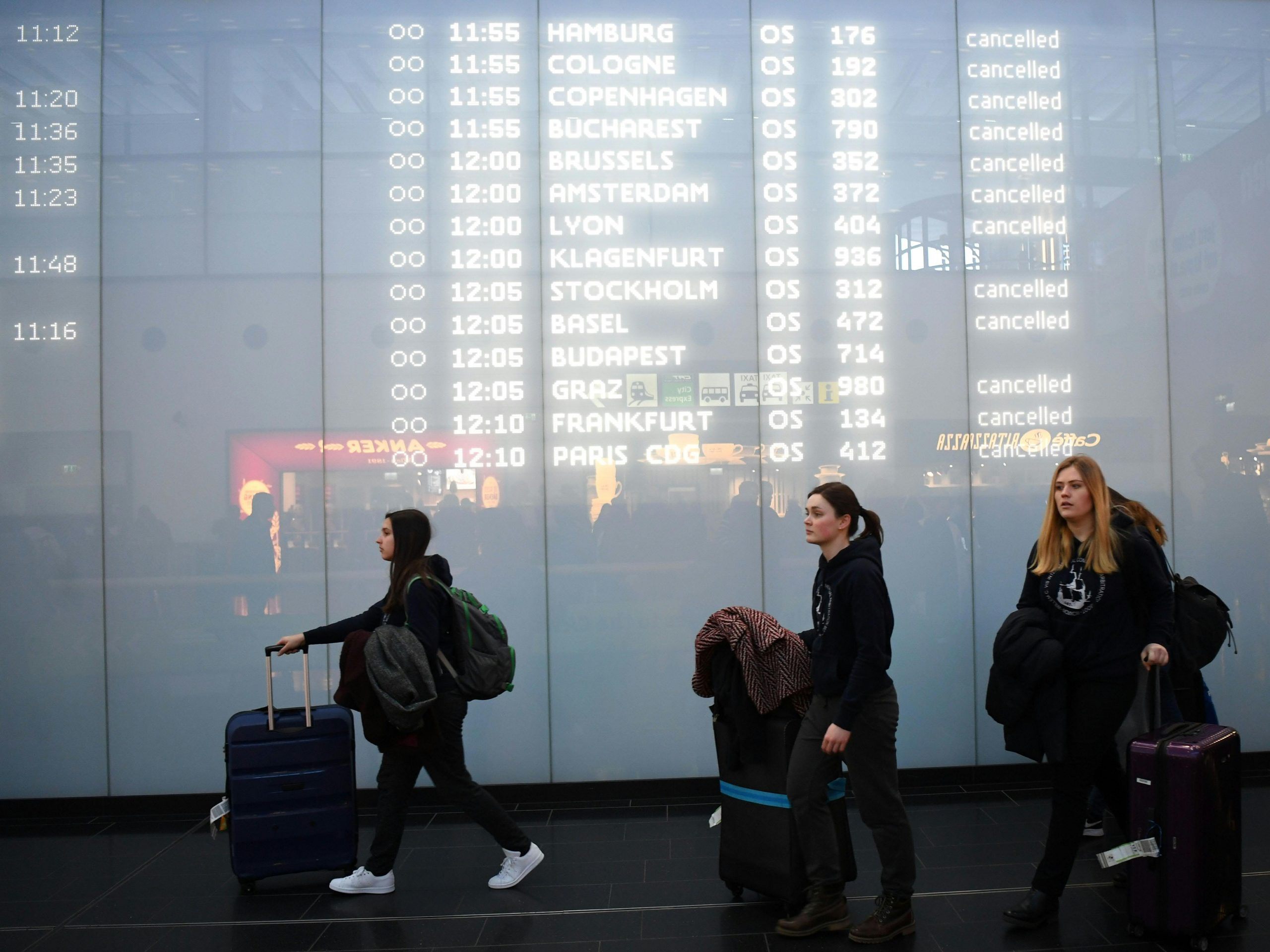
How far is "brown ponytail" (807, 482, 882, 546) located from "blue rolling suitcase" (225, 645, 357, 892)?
2.34 m

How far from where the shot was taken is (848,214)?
5.42 m

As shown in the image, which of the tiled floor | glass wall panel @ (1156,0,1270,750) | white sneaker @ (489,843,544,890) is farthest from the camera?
glass wall panel @ (1156,0,1270,750)

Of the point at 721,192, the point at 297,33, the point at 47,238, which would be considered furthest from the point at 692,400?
the point at 47,238

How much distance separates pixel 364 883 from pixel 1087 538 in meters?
3.30

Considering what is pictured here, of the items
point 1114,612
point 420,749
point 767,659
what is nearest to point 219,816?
point 420,749

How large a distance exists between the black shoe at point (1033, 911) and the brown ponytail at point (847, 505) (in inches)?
56.9

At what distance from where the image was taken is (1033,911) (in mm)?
3396

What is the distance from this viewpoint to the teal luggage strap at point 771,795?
3.53m

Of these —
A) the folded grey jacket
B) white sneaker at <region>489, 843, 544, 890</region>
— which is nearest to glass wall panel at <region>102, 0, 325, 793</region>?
the folded grey jacket

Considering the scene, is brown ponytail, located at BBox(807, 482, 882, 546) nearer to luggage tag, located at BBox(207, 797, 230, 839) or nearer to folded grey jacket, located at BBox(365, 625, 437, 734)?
folded grey jacket, located at BBox(365, 625, 437, 734)

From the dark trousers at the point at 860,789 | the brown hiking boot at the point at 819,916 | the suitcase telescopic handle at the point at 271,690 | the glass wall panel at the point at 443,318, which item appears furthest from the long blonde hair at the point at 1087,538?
the suitcase telescopic handle at the point at 271,690

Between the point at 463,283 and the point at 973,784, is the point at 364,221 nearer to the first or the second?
the point at 463,283

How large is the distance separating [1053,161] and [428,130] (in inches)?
147

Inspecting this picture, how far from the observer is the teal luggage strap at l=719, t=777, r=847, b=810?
353 centimetres
